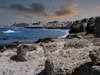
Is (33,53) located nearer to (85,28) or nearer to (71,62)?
(71,62)

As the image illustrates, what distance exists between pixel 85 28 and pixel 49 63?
761cm

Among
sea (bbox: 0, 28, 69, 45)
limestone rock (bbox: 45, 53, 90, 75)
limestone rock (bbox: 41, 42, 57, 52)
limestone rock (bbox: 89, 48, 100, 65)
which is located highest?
limestone rock (bbox: 89, 48, 100, 65)

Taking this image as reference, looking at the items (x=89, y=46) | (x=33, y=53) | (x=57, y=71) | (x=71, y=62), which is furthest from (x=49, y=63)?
(x=89, y=46)

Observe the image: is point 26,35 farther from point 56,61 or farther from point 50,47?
point 56,61

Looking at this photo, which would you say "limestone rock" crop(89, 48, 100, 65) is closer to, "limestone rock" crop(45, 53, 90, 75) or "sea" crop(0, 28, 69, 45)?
"limestone rock" crop(45, 53, 90, 75)

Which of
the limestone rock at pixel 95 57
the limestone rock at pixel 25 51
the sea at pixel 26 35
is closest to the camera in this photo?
the limestone rock at pixel 95 57

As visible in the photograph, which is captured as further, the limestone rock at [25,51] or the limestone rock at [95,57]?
the limestone rock at [25,51]

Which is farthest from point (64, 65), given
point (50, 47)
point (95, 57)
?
point (50, 47)

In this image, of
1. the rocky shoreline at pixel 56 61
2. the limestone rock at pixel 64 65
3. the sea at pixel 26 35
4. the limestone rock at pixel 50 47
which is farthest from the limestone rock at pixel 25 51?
Result: the sea at pixel 26 35

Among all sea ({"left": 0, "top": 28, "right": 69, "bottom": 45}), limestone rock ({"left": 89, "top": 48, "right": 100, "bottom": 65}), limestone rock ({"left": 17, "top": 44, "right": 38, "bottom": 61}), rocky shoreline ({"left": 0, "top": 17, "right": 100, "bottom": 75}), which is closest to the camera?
limestone rock ({"left": 89, "top": 48, "right": 100, "bottom": 65})

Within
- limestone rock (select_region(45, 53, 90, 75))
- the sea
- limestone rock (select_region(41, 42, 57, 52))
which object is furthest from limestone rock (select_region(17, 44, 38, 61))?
the sea

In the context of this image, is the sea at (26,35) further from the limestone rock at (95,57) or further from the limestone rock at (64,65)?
the limestone rock at (95,57)

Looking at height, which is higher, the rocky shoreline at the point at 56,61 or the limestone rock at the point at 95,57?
the limestone rock at the point at 95,57

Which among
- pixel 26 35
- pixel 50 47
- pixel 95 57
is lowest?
pixel 26 35
